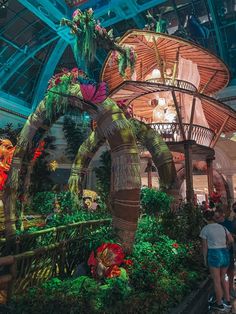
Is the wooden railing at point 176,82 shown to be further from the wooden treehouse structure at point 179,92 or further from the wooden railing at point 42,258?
the wooden railing at point 42,258

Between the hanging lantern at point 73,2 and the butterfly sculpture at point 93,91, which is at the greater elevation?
the hanging lantern at point 73,2

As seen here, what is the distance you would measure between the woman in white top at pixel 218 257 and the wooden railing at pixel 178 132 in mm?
5906

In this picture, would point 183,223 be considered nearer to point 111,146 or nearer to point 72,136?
point 111,146

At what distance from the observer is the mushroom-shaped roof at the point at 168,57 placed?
32.0 ft

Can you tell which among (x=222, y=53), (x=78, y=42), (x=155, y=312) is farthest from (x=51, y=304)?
(x=222, y=53)

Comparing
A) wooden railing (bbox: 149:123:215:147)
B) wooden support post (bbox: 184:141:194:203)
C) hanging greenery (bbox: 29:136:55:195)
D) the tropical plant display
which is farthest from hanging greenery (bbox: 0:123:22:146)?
the tropical plant display

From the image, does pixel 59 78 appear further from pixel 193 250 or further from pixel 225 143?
pixel 225 143

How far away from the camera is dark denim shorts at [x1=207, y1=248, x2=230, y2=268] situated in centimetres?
400

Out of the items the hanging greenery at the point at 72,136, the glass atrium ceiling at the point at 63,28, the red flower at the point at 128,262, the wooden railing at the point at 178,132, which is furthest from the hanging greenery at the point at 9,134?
the red flower at the point at 128,262

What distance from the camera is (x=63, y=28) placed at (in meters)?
17.2

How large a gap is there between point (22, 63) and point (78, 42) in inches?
701

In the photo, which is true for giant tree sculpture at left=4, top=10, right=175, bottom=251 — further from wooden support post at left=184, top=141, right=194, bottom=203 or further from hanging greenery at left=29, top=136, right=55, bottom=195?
hanging greenery at left=29, top=136, right=55, bottom=195

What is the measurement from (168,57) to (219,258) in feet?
31.4

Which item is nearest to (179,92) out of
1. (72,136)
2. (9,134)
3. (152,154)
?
(152,154)
